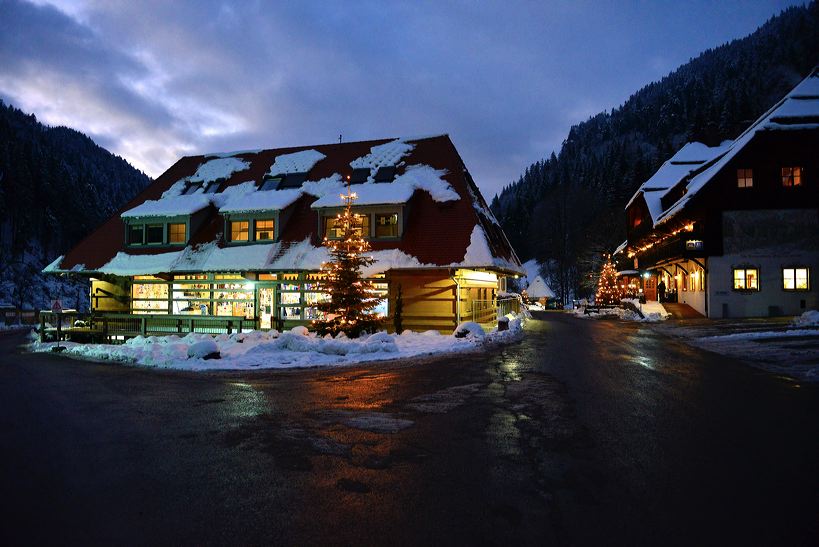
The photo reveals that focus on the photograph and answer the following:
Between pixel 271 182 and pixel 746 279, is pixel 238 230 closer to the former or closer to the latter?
pixel 271 182

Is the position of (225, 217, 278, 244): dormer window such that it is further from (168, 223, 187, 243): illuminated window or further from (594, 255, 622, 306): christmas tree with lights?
(594, 255, 622, 306): christmas tree with lights

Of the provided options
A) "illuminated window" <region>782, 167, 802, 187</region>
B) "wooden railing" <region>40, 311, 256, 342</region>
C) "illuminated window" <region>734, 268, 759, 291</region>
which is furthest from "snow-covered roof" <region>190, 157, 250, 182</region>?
"illuminated window" <region>782, 167, 802, 187</region>

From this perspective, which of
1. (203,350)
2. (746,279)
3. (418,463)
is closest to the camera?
(418,463)

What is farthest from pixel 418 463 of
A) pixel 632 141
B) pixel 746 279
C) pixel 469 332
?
pixel 632 141

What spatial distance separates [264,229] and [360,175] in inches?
234

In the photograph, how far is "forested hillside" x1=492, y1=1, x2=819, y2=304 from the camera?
76750 millimetres

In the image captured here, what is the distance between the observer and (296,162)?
2895cm

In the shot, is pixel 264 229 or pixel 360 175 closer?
pixel 264 229

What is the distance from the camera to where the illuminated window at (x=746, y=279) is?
2936 cm

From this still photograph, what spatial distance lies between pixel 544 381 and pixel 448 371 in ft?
8.61

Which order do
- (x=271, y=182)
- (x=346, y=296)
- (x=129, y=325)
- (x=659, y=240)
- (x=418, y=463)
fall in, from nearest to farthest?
(x=418, y=463) → (x=346, y=296) → (x=129, y=325) → (x=271, y=182) → (x=659, y=240)

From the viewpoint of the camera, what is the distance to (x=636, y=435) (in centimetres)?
639

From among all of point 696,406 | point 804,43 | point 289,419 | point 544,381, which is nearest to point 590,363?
point 544,381

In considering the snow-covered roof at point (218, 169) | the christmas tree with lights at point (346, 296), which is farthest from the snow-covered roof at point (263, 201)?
the christmas tree with lights at point (346, 296)
